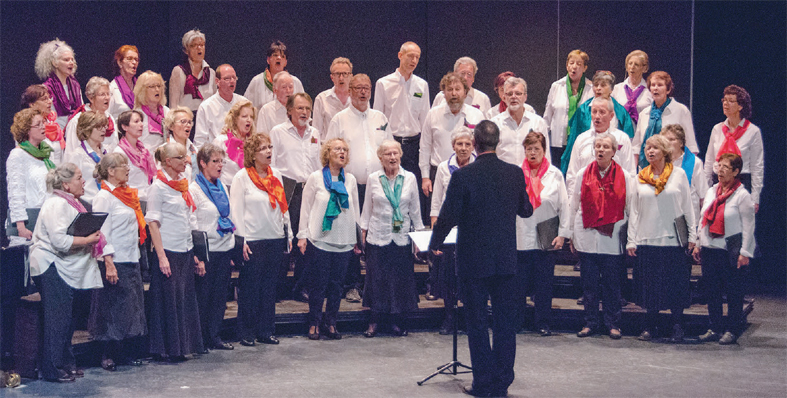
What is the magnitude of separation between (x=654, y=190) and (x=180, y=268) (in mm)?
3535

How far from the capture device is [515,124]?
7078 mm

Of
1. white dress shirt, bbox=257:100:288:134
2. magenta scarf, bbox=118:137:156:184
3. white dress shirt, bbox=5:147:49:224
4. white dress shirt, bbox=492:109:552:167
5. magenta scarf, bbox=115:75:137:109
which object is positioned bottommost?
white dress shirt, bbox=5:147:49:224

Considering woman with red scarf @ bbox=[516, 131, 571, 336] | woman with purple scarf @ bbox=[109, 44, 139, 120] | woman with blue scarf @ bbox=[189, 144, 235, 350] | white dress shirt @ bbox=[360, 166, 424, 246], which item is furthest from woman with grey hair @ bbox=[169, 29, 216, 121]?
woman with red scarf @ bbox=[516, 131, 571, 336]

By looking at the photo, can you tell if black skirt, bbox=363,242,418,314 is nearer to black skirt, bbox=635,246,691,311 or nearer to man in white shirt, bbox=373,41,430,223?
man in white shirt, bbox=373,41,430,223

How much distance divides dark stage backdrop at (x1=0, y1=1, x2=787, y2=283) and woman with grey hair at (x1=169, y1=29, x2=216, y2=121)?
0.70 m

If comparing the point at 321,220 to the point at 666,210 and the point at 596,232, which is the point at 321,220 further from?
the point at 666,210

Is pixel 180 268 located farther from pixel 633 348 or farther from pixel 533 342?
pixel 633 348

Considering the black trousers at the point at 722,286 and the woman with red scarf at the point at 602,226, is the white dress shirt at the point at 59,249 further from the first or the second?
the black trousers at the point at 722,286

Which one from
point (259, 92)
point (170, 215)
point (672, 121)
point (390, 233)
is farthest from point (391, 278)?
point (672, 121)

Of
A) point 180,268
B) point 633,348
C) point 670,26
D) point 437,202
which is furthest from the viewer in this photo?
point 670,26

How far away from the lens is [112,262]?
5379mm

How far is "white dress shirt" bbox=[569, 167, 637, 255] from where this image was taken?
6469mm

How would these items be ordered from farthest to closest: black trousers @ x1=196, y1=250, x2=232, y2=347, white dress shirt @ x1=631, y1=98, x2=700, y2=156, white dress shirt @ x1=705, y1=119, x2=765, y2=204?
white dress shirt @ x1=705, y1=119, x2=765, y2=204, white dress shirt @ x1=631, y1=98, x2=700, y2=156, black trousers @ x1=196, y1=250, x2=232, y2=347

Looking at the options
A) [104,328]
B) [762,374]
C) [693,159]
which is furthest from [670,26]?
[104,328]
